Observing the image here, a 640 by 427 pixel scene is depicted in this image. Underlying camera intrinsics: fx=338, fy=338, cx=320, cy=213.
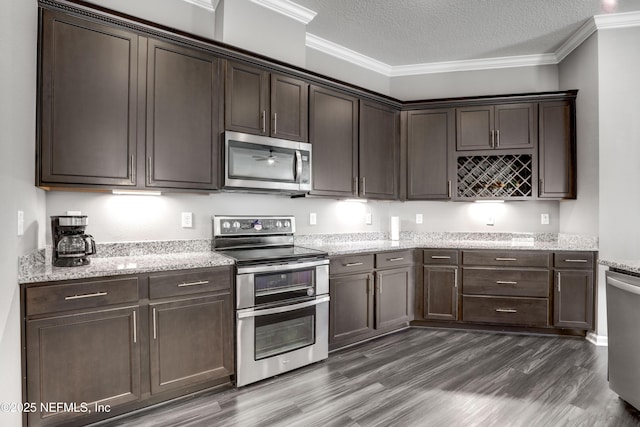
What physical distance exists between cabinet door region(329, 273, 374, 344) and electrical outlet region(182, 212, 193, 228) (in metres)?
1.28

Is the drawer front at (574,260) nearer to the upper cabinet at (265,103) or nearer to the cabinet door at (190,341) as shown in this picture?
the upper cabinet at (265,103)

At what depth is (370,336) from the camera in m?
3.26

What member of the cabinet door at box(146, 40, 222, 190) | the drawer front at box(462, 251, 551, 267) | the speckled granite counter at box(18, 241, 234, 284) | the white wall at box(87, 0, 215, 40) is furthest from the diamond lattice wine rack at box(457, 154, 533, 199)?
the white wall at box(87, 0, 215, 40)

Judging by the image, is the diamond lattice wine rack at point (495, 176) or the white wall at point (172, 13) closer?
the white wall at point (172, 13)

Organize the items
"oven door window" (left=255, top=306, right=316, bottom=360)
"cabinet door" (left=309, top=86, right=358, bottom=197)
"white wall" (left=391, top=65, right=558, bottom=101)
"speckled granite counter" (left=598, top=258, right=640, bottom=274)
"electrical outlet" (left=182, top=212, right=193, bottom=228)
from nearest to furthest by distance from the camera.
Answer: "speckled granite counter" (left=598, top=258, right=640, bottom=274) → "oven door window" (left=255, top=306, right=316, bottom=360) → "electrical outlet" (left=182, top=212, right=193, bottom=228) → "cabinet door" (left=309, top=86, right=358, bottom=197) → "white wall" (left=391, top=65, right=558, bottom=101)

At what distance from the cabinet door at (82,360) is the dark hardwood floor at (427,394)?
25cm

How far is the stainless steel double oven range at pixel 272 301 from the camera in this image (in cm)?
239

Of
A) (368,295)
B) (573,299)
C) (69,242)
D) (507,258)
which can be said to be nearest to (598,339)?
(573,299)

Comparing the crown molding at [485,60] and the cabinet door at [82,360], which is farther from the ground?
the crown molding at [485,60]

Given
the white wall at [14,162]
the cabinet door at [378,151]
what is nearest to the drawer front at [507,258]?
the cabinet door at [378,151]

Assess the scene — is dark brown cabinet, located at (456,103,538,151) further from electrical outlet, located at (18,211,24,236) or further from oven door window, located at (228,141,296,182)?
electrical outlet, located at (18,211,24,236)

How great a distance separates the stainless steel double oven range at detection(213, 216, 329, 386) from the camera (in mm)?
2389

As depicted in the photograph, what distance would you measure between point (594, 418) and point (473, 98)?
3081mm

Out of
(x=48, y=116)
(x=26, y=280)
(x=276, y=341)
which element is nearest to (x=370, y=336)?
(x=276, y=341)
